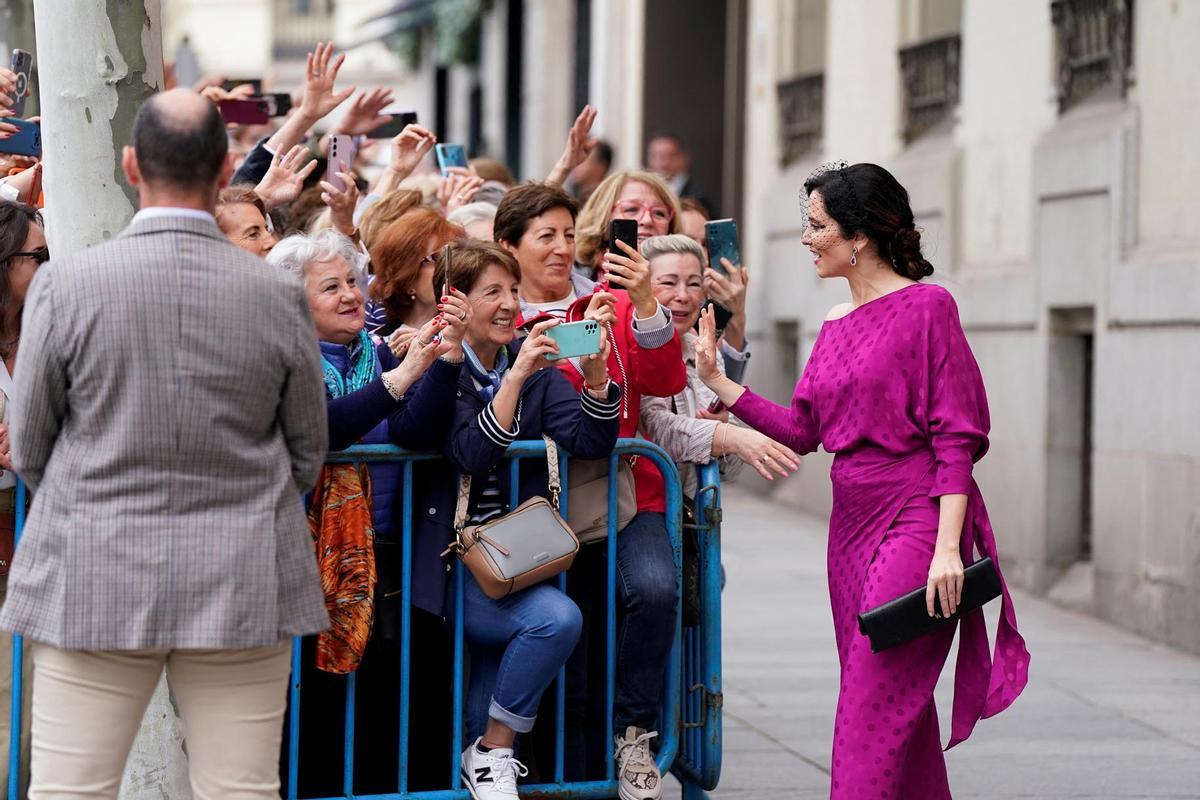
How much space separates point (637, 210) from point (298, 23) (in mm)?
52492

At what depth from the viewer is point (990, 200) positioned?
37.6 ft

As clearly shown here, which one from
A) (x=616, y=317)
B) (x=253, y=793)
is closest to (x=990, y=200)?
(x=616, y=317)

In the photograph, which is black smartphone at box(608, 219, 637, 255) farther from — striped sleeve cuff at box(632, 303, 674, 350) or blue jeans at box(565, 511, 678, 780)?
blue jeans at box(565, 511, 678, 780)

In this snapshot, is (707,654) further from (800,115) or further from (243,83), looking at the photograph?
(800,115)

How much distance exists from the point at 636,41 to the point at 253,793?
15578 millimetres

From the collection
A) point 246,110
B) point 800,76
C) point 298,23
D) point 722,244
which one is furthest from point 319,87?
point 298,23

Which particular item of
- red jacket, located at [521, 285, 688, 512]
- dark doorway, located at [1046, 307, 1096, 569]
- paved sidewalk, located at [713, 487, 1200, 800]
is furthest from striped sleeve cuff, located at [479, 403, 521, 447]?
dark doorway, located at [1046, 307, 1096, 569]

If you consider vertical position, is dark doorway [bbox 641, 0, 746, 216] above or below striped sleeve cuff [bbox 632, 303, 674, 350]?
above

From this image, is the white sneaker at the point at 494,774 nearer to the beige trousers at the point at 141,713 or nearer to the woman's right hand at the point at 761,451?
the woman's right hand at the point at 761,451

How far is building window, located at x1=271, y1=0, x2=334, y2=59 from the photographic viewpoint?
5741 centimetres

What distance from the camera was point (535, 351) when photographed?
5.21m

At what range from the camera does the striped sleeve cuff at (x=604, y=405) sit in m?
5.35

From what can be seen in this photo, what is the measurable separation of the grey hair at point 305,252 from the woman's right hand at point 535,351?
586 mm

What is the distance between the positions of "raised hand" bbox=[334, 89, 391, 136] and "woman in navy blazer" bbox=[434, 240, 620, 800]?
214cm
